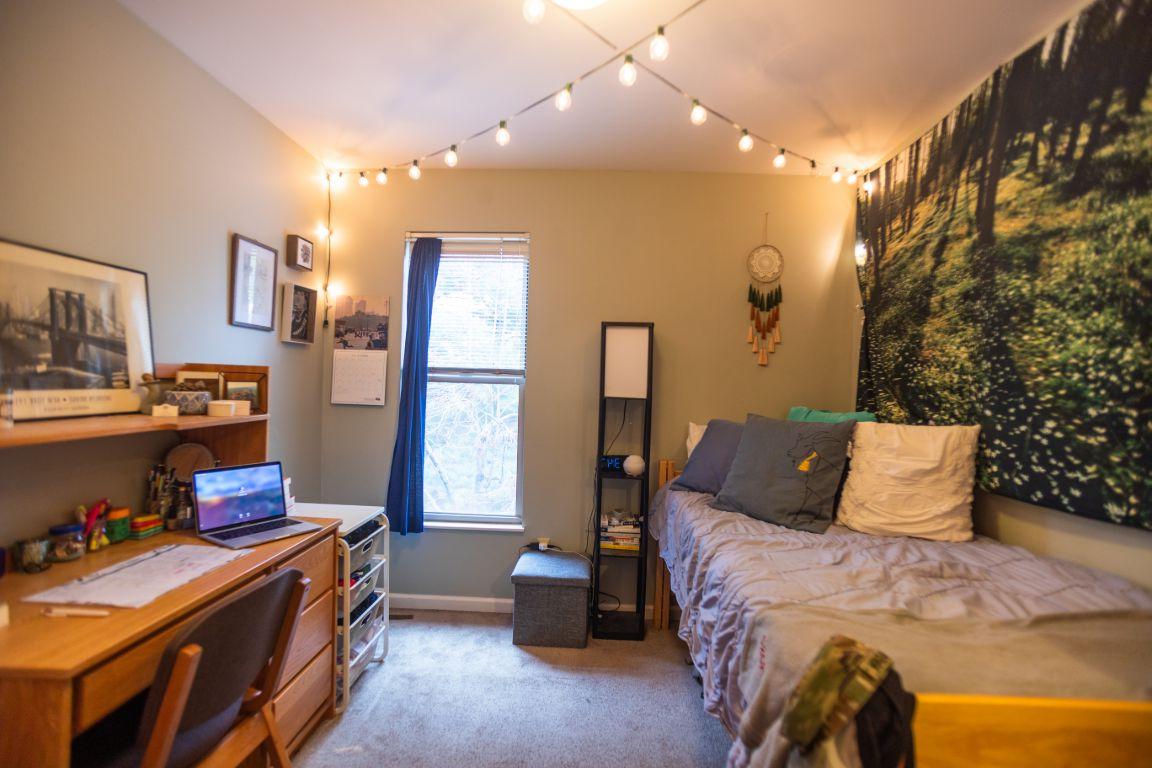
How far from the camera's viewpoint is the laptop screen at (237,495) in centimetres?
167

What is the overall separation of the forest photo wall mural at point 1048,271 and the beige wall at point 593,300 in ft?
2.09

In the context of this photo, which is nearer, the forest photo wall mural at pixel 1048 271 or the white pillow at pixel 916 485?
the forest photo wall mural at pixel 1048 271

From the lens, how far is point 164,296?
1830 mm

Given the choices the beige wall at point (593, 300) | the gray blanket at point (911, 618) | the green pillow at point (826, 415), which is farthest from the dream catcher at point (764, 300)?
the gray blanket at point (911, 618)

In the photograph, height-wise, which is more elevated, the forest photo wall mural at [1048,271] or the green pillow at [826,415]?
the forest photo wall mural at [1048,271]

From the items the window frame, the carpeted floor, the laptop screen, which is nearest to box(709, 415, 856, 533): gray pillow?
the carpeted floor

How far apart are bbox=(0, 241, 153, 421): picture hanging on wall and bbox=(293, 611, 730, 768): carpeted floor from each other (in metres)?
1.46

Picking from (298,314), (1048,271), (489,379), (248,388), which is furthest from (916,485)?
(298,314)

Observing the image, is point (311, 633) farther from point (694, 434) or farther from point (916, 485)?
point (916, 485)

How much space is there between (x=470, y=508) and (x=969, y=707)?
8.34 ft

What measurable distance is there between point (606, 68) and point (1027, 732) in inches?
91.2

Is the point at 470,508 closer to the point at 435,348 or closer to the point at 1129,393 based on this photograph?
the point at 435,348

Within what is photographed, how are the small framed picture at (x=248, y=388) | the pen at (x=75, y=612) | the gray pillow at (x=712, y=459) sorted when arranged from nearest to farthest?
1. the pen at (x=75, y=612)
2. the small framed picture at (x=248, y=388)
3. the gray pillow at (x=712, y=459)

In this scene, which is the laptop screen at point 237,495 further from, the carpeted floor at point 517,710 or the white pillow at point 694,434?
the white pillow at point 694,434
